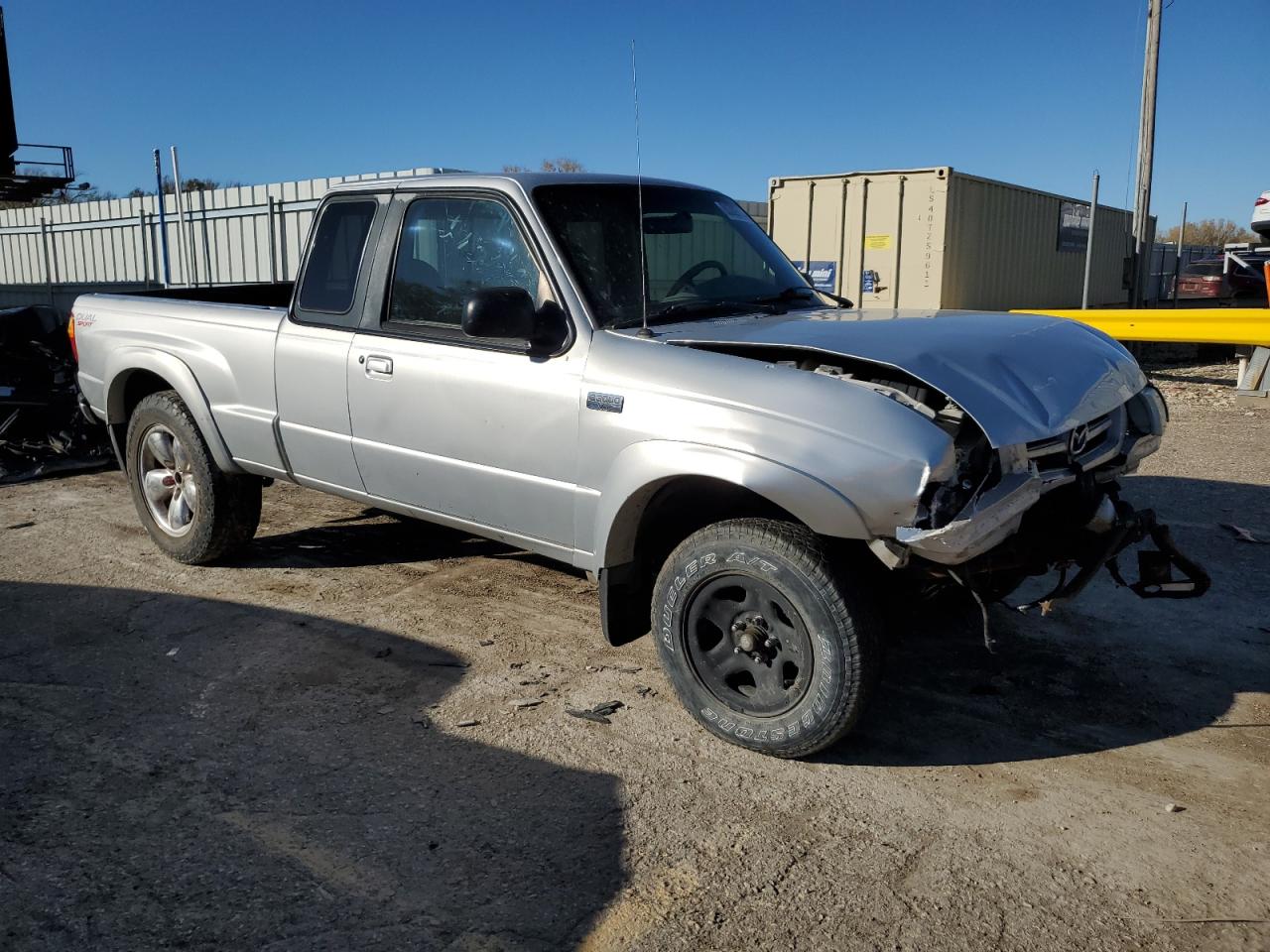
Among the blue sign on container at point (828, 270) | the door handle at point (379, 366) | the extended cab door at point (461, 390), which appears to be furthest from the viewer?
the blue sign on container at point (828, 270)

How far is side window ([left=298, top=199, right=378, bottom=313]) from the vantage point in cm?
478

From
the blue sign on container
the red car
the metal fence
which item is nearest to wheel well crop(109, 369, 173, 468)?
the metal fence

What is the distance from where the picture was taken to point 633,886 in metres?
2.84

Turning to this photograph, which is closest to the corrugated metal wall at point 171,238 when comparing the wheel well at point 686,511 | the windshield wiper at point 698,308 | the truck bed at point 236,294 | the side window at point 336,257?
the truck bed at point 236,294

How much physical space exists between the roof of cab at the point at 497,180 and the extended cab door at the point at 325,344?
8 cm

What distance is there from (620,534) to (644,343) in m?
0.70

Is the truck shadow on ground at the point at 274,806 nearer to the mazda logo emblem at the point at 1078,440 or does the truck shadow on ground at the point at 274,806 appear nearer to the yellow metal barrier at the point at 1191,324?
the mazda logo emblem at the point at 1078,440

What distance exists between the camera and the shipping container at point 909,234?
14.8m

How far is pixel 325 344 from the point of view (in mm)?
4766

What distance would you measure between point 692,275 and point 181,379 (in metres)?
2.83

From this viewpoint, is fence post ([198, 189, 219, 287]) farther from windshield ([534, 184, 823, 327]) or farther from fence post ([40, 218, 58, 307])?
windshield ([534, 184, 823, 327])

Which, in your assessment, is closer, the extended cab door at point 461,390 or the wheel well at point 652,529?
the wheel well at point 652,529

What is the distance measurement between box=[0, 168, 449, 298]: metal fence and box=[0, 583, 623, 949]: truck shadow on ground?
500 inches

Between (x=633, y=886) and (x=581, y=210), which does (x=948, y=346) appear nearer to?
(x=581, y=210)
